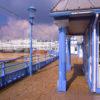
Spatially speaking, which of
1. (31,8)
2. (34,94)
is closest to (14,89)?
(34,94)

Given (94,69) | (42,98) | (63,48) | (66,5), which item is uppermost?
(66,5)

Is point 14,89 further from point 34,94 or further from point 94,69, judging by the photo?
→ point 94,69

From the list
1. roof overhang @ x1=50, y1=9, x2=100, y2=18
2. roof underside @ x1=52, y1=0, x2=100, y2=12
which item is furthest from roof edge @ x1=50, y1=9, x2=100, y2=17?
roof underside @ x1=52, y1=0, x2=100, y2=12

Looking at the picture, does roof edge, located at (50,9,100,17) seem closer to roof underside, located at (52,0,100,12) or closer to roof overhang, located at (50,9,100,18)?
roof overhang, located at (50,9,100,18)

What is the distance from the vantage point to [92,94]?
34.5ft

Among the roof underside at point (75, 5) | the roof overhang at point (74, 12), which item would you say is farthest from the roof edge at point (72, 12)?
the roof underside at point (75, 5)

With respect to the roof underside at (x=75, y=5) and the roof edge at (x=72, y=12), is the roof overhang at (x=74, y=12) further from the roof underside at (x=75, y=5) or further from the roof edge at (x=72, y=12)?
the roof underside at (x=75, y=5)

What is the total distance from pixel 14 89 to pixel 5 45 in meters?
124

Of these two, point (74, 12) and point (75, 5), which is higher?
point (75, 5)

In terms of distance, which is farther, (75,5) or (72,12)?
(75,5)

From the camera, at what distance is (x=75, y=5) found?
10.5 metres

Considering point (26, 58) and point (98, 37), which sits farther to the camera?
point (26, 58)

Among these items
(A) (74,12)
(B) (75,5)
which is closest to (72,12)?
(A) (74,12)

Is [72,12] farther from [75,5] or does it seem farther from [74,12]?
[75,5]
